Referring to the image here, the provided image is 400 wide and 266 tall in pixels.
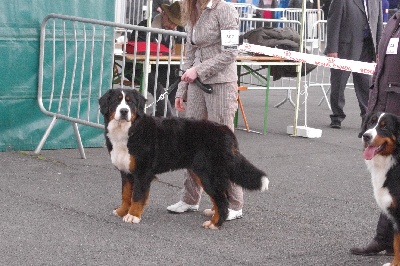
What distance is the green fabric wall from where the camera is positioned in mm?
9438

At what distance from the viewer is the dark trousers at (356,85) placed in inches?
491

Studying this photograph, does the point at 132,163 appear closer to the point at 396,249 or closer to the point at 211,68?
the point at 211,68

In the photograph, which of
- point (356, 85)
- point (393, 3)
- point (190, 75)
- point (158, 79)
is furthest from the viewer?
point (393, 3)

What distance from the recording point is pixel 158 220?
7.05 m

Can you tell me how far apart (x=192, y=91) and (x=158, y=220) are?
3.44 feet

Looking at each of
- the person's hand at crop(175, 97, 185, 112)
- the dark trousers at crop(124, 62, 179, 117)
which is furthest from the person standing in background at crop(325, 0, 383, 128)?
the person's hand at crop(175, 97, 185, 112)

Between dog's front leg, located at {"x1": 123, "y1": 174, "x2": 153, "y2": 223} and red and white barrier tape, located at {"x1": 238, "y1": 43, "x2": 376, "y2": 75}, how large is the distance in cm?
420

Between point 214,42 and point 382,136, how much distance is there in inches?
73.4

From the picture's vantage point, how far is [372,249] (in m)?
6.22

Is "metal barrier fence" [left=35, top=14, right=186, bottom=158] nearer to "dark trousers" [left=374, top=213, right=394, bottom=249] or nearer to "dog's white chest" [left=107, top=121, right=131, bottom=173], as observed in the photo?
"dog's white chest" [left=107, top=121, right=131, bottom=173]

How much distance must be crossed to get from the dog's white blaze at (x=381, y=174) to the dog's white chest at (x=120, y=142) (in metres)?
1.94

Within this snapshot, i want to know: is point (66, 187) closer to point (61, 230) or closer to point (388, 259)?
point (61, 230)

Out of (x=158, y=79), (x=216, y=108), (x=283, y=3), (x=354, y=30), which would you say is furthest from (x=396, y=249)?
(x=283, y=3)

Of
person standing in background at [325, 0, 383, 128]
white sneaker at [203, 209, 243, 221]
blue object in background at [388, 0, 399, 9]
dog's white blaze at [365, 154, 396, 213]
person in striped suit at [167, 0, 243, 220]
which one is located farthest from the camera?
blue object in background at [388, 0, 399, 9]
